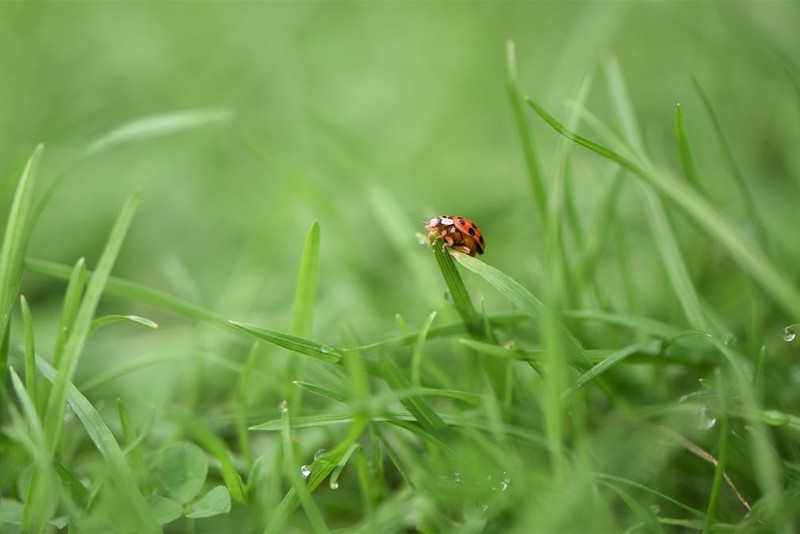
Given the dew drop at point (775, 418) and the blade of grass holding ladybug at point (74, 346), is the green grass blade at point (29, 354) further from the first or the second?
the dew drop at point (775, 418)

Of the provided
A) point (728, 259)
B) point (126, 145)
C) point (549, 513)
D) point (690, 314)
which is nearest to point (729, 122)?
point (728, 259)

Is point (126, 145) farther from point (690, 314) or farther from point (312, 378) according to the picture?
point (690, 314)

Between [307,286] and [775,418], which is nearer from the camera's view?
[775,418]

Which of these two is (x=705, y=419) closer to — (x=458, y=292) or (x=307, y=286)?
(x=458, y=292)

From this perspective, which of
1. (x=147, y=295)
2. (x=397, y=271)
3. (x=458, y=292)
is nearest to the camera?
(x=458, y=292)

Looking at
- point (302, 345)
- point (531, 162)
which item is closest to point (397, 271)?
point (531, 162)

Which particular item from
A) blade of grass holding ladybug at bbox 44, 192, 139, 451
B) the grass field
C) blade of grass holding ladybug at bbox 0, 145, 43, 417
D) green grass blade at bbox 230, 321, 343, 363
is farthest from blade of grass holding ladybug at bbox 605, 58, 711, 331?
blade of grass holding ladybug at bbox 0, 145, 43, 417

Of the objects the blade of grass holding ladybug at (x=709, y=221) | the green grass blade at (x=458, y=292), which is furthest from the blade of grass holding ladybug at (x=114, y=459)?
the blade of grass holding ladybug at (x=709, y=221)
